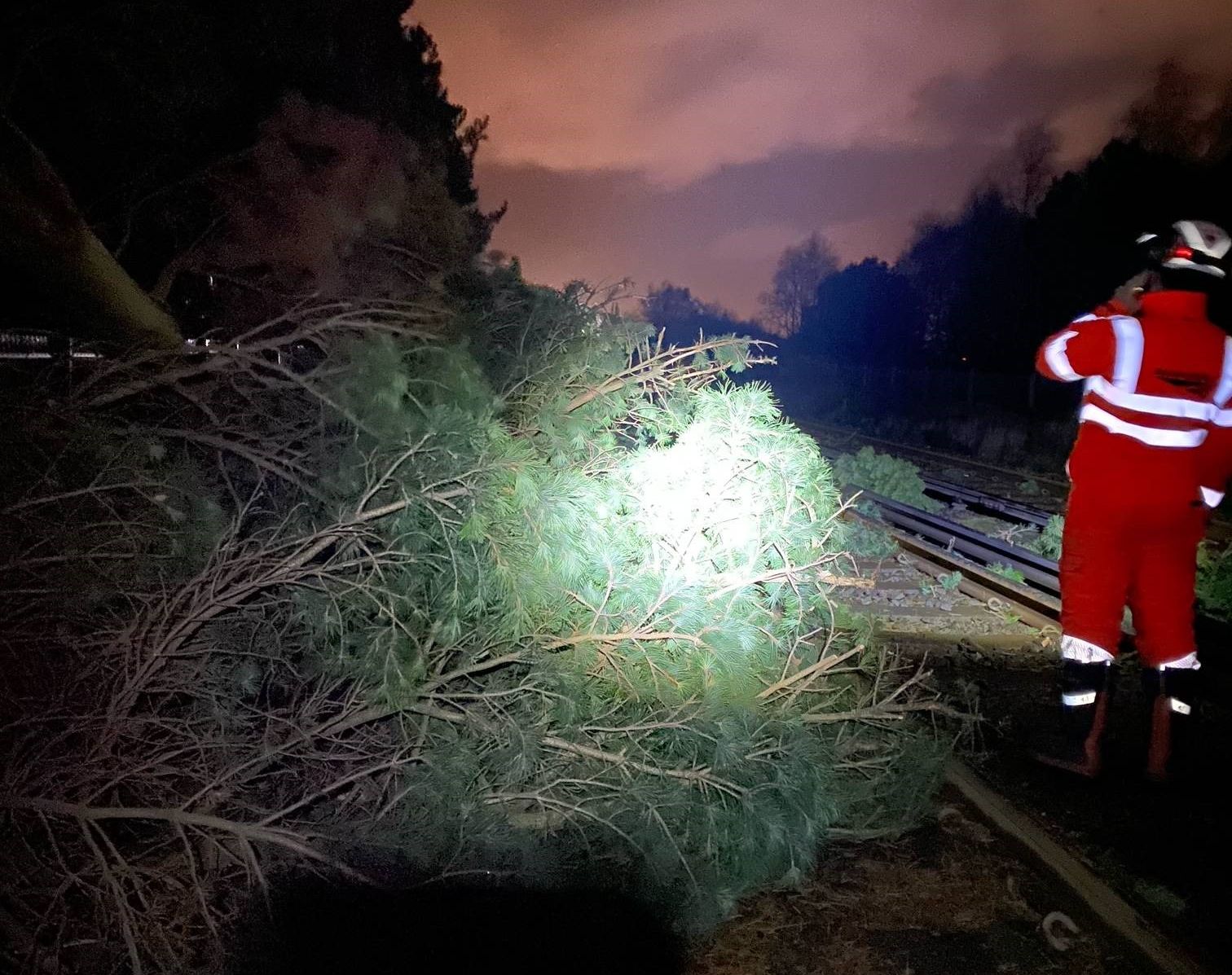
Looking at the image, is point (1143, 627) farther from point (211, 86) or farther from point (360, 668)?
point (211, 86)

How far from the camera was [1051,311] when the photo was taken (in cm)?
3066

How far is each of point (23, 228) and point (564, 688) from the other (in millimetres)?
3061

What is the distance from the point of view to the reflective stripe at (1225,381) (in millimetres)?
3604

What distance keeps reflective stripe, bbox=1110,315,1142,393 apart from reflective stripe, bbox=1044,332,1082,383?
0.16 metres

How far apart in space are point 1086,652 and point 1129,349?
136cm

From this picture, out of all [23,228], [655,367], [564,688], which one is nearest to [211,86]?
[23,228]

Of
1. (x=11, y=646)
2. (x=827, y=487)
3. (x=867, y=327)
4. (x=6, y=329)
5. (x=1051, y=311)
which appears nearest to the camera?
(x=11, y=646)

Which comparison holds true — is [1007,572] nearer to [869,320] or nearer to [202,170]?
[202,170]

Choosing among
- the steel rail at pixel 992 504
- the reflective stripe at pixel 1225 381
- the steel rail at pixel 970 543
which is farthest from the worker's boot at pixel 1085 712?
the steel rail at pixel 992 504

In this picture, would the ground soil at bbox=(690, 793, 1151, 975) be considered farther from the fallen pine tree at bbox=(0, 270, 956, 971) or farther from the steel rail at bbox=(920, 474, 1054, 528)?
the steel rail at bbox=(920, 474, 1054, 528)

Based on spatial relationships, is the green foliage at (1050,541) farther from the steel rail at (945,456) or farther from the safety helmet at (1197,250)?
the safety helmet at (1197,250)

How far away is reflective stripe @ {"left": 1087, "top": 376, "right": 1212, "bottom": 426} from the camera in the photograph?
3.54m

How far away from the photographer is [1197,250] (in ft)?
11.8

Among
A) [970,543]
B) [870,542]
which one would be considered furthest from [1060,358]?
[970,543]
